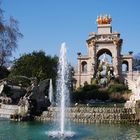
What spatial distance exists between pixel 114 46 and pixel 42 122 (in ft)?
168

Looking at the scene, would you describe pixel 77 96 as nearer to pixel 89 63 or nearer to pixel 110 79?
pixel 110 79

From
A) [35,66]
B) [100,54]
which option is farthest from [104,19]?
[35,66]

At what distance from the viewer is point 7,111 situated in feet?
89.9

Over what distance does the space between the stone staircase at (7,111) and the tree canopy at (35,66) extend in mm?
22553

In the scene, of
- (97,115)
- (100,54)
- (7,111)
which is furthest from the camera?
(100,54)

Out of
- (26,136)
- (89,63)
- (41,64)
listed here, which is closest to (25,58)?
(41,64)

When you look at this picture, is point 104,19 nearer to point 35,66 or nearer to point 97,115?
point 35,66

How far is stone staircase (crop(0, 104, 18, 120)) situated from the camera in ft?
87.5

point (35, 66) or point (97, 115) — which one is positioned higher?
point (35, 66)

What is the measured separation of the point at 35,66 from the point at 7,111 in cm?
2666

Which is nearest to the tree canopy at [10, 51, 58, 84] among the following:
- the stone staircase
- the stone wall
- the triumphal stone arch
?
the triumphal stone arch

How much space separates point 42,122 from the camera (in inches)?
985

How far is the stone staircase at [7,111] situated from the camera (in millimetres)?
26672

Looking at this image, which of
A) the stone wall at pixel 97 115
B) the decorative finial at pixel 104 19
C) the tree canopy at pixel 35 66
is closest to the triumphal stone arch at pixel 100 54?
the decorative finial at pixel 104 19
